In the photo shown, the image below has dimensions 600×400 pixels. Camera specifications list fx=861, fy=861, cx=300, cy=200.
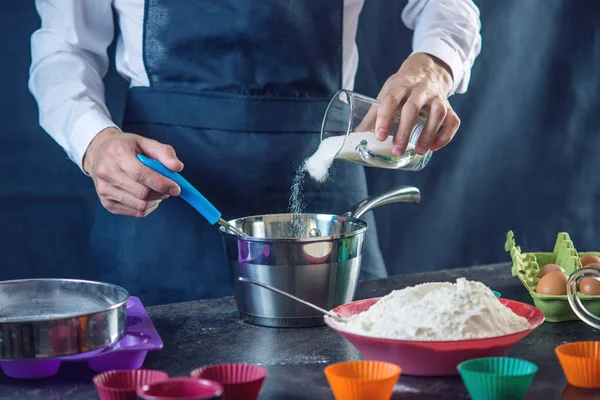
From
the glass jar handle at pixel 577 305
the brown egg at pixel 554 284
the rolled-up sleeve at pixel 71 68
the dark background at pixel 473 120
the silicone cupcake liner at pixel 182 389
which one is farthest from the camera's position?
the dark background at pixel 473 120

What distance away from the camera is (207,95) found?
1603 mm

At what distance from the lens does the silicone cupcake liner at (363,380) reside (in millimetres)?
831

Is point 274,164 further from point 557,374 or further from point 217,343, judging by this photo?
point 557,374

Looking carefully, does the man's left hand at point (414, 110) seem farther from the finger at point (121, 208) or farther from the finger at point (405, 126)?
the finger at point (121, 208)

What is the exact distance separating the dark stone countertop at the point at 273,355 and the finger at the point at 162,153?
0.23 meters

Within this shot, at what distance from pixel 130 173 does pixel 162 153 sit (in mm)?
62

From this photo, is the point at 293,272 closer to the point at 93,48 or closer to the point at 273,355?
the point at 273,355

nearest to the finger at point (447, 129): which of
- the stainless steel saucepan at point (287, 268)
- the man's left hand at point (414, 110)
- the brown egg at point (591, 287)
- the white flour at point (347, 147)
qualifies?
the man's left hand at point (414, 110)

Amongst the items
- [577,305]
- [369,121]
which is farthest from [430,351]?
[369,121]

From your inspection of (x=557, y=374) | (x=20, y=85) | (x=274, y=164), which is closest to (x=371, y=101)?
(x=274, y=164)

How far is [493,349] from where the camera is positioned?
953 mm

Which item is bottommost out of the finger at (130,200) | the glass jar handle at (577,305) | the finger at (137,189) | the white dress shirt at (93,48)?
the glass jar handle at (577,305)

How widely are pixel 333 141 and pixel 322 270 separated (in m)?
0.23

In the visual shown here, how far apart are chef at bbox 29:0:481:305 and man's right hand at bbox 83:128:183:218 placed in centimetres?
18
